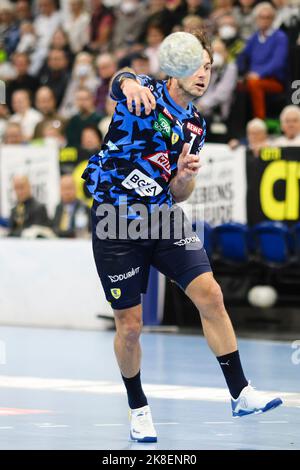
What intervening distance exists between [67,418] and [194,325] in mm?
7471

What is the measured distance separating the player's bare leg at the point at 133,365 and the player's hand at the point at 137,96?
4.20ft

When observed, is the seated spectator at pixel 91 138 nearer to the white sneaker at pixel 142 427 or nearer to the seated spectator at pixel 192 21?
the seated spectator at pixel 192 21

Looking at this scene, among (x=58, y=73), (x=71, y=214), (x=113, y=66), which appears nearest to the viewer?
(x=71, y=214)

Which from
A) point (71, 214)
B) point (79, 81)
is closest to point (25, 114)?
point (79, 81)

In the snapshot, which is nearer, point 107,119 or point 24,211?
point 24,211

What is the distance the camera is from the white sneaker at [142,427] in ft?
24.5

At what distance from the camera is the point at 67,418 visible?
8469mm

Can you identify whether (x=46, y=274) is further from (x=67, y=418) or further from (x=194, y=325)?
(x=67, y=418)

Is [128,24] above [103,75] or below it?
above

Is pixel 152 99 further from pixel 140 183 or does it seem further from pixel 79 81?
pixel 79 81

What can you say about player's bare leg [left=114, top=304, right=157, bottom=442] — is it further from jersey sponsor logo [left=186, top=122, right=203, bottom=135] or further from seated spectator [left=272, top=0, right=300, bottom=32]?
seated spectator [left=272, top=0, right=300, bottom=32]

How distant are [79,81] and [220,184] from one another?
594 cm

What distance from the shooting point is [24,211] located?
17.1 m
